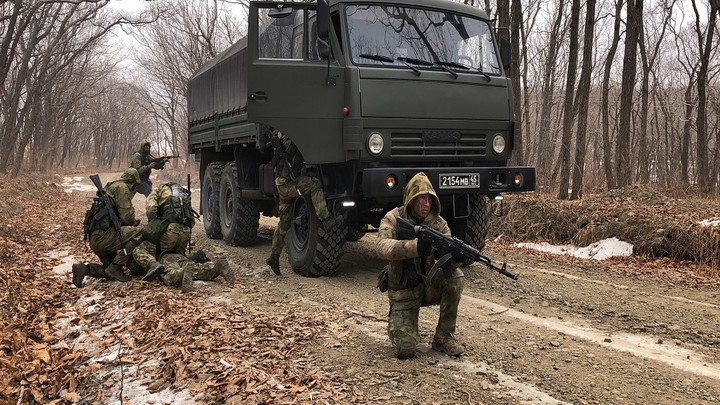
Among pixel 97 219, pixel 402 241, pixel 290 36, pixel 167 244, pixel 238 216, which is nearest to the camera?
pixel 402 241

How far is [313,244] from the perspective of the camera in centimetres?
633

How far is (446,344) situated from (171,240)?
391 centimetres

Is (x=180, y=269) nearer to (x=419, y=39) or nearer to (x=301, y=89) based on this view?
(x=301, y=89)

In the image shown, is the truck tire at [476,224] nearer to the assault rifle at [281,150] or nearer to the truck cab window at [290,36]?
the assault rifle at [281,150]

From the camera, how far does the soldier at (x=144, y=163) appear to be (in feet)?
29.1

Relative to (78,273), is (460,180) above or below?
above

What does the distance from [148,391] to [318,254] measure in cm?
292

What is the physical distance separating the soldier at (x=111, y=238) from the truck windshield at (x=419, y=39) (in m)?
3.38

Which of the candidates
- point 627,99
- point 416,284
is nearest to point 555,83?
point 627,99

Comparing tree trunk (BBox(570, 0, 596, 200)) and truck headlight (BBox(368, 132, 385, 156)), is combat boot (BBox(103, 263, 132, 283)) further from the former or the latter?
tree trunk (BBox(570, 0, 596, 200))

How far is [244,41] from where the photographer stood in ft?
26.4

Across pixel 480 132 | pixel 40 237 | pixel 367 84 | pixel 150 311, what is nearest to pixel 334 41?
pixel 367 84

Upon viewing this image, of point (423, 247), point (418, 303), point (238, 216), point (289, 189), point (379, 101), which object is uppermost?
point (379, 101)

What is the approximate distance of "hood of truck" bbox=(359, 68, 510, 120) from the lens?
5.56 m
